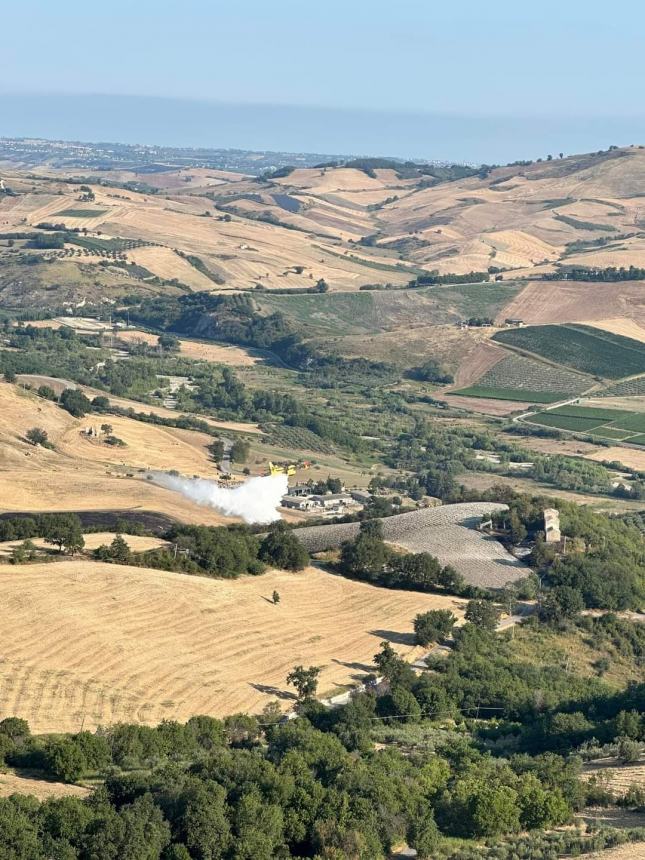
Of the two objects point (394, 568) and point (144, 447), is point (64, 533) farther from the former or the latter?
point (144, 447)

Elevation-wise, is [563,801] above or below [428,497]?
above

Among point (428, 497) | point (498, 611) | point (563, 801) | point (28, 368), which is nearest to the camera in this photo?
point (563, 801)

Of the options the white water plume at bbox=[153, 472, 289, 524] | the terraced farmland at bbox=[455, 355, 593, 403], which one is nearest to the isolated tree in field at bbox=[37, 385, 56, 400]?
the white water plume at bbox=[153, 472, 289, 524]

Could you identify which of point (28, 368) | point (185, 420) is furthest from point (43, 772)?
point (28, 368)

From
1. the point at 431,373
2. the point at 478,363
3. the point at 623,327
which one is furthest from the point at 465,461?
the point at 623,327

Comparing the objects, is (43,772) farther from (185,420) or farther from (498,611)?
(185,420)

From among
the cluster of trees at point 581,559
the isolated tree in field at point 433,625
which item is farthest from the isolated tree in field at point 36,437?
the isolated tree in field at point 433,625

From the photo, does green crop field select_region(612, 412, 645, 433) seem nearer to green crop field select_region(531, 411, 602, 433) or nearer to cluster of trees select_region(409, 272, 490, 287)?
green crop field select_region(531, 411, 602, 433)
